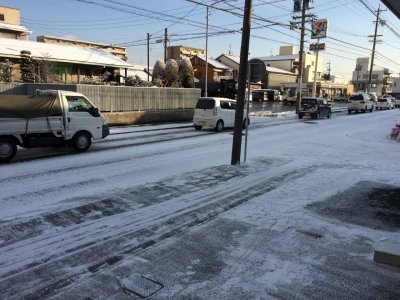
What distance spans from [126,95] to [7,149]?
11.5m

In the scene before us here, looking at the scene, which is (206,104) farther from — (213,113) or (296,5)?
(296,5)

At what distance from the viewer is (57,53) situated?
103 feet

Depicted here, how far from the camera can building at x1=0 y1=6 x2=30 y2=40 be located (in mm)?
42550

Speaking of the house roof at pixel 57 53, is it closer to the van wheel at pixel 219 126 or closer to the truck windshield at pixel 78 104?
the van wheel at pixel 219 126

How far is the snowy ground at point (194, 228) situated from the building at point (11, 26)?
3931cm

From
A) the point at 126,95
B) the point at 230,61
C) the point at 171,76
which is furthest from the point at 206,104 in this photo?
the point at 230,61

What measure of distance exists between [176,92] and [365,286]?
2169 centimetres

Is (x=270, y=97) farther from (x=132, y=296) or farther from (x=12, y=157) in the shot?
(x=132, y=296)

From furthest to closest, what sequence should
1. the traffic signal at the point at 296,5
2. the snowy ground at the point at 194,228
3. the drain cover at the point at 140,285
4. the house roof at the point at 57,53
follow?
the traffic signal at the point at 296,5 < the house roof at the point at 57,53 < the snowy ground at the point at 194,228 < the drain cover at the point at 140,285

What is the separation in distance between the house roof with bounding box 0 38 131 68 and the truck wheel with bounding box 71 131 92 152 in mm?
18415

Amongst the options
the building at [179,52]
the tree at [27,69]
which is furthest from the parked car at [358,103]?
the building at [179,52]

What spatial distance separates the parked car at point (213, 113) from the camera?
59.2 feet

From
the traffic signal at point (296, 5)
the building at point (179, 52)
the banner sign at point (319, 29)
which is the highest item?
the building at point (179, 52)

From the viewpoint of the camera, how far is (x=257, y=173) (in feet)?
30.9
